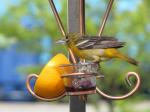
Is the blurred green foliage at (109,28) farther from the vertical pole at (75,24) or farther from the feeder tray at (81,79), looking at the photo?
the feeder tray at (81,79)

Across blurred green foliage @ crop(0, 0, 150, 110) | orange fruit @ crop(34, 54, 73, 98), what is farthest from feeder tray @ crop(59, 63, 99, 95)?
blurred green foliage @ crop(0, 0, 150, 110)

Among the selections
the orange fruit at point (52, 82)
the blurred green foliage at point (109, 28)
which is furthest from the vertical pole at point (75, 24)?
the blurred green foliage at point (109, 28)

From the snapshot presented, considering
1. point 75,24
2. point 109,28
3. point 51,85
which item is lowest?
point 51,85

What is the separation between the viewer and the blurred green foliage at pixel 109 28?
11.7ft

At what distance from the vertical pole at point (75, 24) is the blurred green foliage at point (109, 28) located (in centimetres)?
220

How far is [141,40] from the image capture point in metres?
3.61

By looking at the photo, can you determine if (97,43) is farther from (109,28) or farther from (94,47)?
(109,28)

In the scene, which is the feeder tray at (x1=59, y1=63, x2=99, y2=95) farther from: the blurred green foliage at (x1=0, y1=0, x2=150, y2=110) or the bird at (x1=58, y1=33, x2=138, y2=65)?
the blurred green foliage at (x1=0, y1=0, x2=150, y2=110)

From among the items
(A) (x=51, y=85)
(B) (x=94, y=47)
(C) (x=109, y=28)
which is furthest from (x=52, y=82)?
(C) (x=109, y=28)

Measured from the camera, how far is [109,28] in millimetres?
3570

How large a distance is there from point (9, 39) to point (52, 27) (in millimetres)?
503

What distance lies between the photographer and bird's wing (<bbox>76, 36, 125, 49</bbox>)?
1149 mm

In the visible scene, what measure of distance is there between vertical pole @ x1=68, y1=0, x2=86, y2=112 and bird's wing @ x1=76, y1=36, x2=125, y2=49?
0.07 meters

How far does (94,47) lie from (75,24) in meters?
0.10
